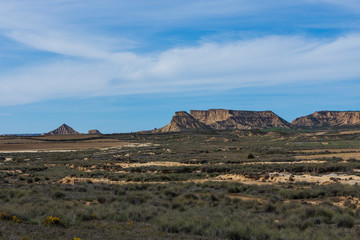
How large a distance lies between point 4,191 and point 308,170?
2402 centimetres

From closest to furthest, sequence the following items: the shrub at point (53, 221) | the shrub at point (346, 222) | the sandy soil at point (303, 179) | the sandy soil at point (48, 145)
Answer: the shrub at point (53, 221) → the shrub at point (346, 222) → the sandy soil at point (303, 179) → the sandy soil at point (48, 145)

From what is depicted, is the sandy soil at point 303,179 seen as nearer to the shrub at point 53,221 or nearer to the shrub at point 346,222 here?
the shrub at point 346,222

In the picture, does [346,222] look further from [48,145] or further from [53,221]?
[48,145]

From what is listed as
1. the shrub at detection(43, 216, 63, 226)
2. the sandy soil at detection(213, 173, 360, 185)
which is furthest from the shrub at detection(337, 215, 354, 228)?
the sandy soil at detection(213, 173, 360, 185)

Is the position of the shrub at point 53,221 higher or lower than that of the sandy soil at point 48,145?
lower

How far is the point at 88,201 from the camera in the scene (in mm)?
16562

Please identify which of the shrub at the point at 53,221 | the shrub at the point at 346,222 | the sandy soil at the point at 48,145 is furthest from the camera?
the sandy soil at the point at 48,145

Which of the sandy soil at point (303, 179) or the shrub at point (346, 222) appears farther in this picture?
the sandy soil at point (303, 179)

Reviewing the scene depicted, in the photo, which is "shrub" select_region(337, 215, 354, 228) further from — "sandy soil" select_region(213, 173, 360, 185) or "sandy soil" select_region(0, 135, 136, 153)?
"sandy soil" select_region(0, 135, 136, 153)

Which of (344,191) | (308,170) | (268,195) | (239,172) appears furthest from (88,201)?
(308,170)

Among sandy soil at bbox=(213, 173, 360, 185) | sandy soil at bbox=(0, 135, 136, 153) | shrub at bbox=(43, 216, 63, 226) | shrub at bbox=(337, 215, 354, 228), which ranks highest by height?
sandy soil at bbox=(0, 135, 136, 153)

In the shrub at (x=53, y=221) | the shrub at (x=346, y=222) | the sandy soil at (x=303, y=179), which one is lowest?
the sandy soil at (x=303, y=179)

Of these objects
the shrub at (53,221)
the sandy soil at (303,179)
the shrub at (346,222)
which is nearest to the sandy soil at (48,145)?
the sandy soil at (303,179)

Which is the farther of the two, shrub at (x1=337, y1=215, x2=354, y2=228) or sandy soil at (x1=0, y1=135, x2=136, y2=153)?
sandy soil at (x1=0, y1=135, x2=136, y2=153)
